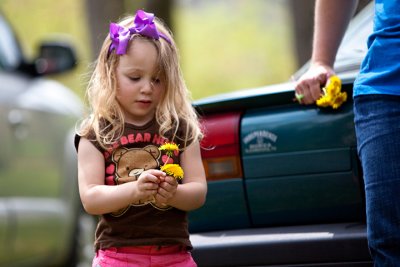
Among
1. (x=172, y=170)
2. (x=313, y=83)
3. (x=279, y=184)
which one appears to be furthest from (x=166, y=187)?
(x=279, y=184)

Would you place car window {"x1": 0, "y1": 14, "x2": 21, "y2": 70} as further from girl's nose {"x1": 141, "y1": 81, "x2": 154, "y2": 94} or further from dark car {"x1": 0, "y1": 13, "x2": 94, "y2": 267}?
girl's nose {"x1": 141, "y1": 81, "x2": 154, "y2": 94}

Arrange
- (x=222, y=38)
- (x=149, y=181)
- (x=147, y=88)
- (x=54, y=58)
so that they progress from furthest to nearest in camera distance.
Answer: (x=222, y=38)
(x=54, y=58)
(x=147, y=88)
(x=149, y=181)

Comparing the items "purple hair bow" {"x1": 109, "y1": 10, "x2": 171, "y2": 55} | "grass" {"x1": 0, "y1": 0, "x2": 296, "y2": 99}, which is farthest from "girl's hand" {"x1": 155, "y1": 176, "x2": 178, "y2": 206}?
"grass" {"x1": 0, "y1": 0, "x2": 296, "y2": 99}

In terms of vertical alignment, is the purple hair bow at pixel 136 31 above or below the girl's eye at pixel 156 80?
above

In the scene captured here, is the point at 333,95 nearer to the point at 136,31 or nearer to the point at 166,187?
the point at 136,31

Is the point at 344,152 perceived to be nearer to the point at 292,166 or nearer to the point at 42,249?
the point at 292,166

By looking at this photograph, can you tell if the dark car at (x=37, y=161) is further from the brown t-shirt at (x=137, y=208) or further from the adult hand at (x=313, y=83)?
the brown t-shirt at (x=137, y=208)

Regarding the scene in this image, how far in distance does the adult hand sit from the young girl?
78 centimetres

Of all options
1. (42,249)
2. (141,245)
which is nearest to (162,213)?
(141,245)

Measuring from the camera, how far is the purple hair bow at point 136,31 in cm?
371

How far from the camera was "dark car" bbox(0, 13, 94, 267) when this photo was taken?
283 inches

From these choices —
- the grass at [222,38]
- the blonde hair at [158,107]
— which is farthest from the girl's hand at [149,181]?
the grass at [222,38]

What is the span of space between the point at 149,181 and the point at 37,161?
4490mm

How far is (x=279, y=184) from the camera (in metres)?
4.62
